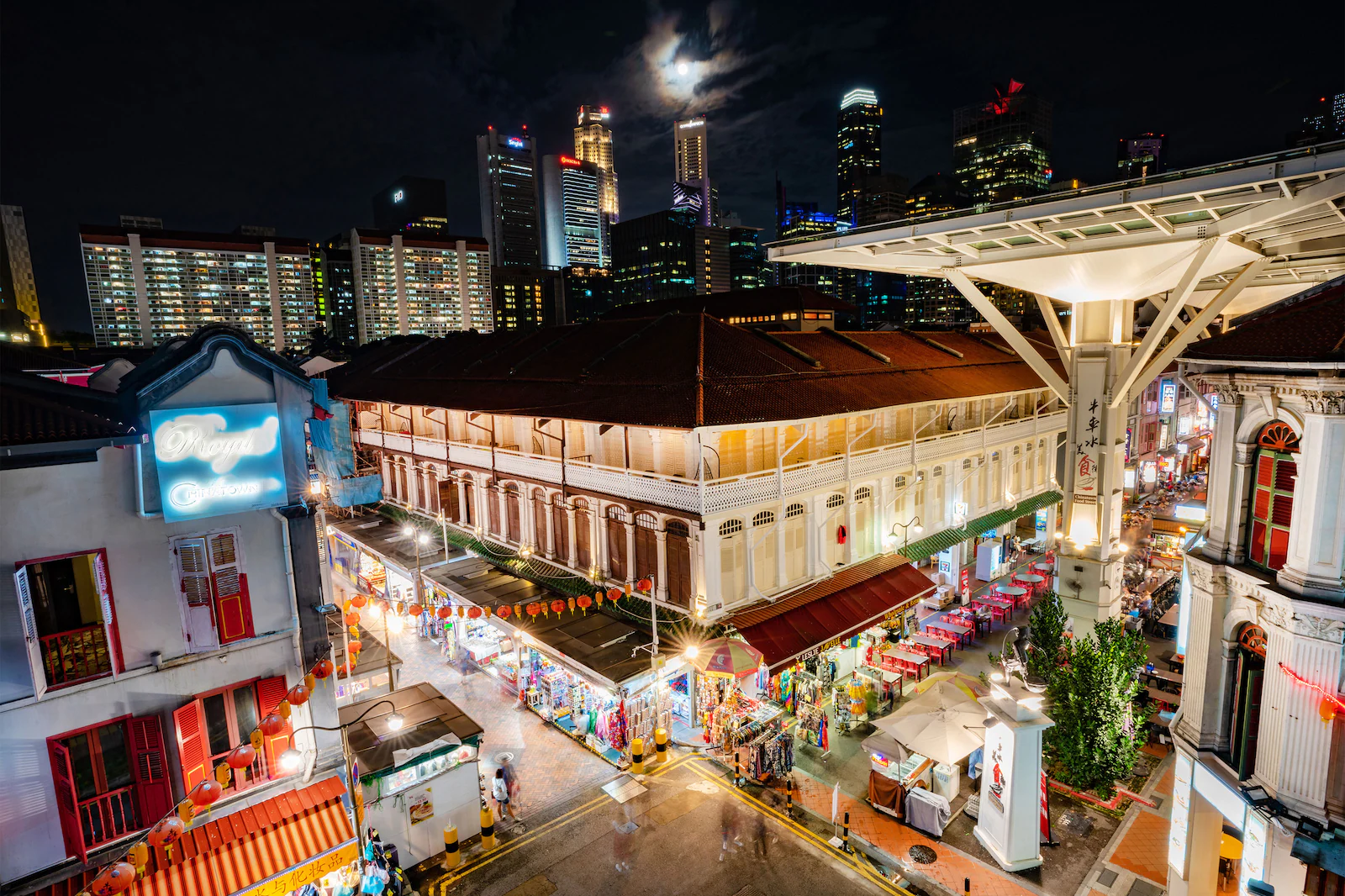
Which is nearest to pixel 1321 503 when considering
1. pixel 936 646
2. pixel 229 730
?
pixel 936 646

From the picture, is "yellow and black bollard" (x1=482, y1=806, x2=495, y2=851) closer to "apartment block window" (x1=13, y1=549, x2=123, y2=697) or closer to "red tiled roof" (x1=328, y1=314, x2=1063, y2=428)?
"apartment block window" (x1=13, y1=549, x2=123, y2=697)

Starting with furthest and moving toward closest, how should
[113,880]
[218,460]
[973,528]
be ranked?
1. [973,528]
2. [218,460]
3. [113,880]

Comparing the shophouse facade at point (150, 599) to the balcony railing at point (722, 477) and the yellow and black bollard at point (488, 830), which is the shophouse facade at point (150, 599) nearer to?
the yellow and black bollard at point (488, 830)

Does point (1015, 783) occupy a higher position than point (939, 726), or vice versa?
point (1015, 783)

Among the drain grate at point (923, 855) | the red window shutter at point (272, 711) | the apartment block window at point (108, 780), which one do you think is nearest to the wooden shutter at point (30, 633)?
the apartment block window at point (108, 780)

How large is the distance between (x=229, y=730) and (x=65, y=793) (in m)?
2.53

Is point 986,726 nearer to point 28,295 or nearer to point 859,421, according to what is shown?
point 859,421

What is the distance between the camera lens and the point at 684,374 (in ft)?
74.9

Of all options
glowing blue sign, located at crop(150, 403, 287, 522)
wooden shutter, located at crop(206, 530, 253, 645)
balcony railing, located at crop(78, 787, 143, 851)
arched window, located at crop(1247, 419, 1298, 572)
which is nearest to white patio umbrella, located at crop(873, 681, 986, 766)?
arched window, located at crop(1247, 419, 1298, 572)

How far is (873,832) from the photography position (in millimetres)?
17969

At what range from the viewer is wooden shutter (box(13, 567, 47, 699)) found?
1138cm

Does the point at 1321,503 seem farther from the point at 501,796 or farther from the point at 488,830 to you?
the point at 501,796

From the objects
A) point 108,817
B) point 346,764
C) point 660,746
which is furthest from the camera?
point 660,746

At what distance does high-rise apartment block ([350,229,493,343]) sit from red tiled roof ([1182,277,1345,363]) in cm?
14671
